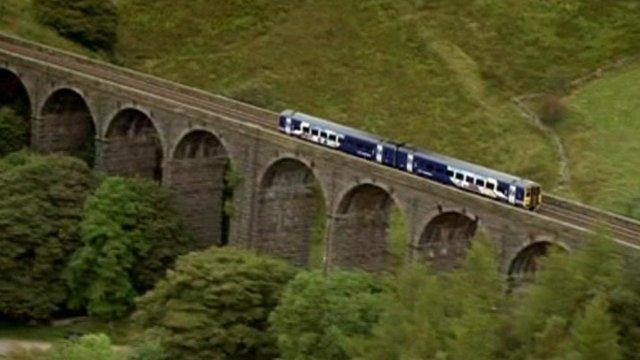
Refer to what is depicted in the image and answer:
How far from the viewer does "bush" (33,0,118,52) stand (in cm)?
10994

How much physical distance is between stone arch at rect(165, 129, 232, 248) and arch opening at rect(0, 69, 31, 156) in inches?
489

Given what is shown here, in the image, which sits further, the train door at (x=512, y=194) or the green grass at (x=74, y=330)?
the green grass at (x=74, y=330)

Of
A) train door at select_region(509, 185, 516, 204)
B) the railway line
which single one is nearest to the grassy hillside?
the railway line

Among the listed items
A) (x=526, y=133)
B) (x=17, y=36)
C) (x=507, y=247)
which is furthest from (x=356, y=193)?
(x=17, y=36)

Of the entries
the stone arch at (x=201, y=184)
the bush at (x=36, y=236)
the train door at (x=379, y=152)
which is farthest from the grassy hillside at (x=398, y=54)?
the train door at (x=379, y=152)


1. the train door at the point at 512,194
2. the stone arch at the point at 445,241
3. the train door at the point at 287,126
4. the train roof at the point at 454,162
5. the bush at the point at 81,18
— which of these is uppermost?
the bush at the point at 81,18

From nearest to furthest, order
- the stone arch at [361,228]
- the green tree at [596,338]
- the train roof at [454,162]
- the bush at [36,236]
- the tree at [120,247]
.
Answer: the green tree at [596,338] → the train roof at [454,162] → the stone arch at [361,228] → the bush at [36,236] → the tree at [120,247]

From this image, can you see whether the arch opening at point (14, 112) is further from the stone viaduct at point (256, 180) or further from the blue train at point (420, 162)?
the blue train at point (420, 162)

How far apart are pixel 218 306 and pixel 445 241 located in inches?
467

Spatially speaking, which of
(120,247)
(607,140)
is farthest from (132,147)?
(607,140)

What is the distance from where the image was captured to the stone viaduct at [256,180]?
72.9m

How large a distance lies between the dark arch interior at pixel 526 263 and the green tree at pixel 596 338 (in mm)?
13958

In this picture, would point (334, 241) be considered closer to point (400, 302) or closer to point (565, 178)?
point (400, 302)

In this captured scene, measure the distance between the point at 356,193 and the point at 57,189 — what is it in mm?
15925
